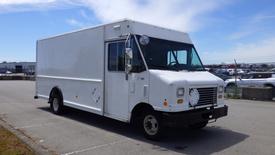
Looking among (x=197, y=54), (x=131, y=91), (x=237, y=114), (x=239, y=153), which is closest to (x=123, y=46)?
(x=131, y=91)

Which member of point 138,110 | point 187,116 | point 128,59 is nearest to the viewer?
point 187,116

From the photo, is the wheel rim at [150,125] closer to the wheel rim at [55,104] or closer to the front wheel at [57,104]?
the front wheel at [57,104]

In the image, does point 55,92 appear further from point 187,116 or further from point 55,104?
point 187,116

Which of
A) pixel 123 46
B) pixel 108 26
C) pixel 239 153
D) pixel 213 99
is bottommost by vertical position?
pixel 239 153

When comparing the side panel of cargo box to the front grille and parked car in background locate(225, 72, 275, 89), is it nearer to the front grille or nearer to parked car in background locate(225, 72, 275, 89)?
the front grille

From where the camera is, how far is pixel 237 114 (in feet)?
37.8

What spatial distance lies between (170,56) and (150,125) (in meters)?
1.90

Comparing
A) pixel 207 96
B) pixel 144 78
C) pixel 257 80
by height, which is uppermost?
pixel 144 78

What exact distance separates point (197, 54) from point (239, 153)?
329 centimetres

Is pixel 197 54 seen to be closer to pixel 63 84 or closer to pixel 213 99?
pixel 213 99

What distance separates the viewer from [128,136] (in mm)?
7789

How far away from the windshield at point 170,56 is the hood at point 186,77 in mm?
302

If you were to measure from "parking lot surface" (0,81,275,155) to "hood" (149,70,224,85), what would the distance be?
147 centimetres

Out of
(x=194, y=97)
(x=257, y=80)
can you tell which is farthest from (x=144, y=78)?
(x=257, y=80)
